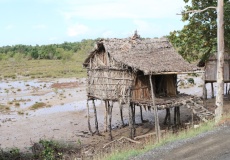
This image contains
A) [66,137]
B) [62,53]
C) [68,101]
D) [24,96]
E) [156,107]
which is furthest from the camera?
[62,53]

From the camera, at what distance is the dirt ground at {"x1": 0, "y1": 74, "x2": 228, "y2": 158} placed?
22.9 meters

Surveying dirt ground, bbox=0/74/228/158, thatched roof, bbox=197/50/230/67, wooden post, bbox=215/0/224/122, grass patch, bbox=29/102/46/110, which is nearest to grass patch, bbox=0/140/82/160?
dirt ground, bbox=0/74/228/158

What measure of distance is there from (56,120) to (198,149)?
19374mm

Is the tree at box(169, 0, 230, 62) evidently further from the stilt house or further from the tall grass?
the tall grass

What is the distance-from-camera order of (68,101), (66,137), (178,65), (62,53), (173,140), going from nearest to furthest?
(173,140) → (178,65) → (66,137) → (68,101) → (62,53)

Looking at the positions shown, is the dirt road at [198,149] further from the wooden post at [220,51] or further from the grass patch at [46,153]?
the grass patch at [46,153]

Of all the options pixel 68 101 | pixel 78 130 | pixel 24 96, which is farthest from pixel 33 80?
pixel 78 130

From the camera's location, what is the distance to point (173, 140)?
13.2 metres

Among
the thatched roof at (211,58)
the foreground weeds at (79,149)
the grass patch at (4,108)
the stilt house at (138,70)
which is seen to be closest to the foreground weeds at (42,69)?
the grass patch at (4,108)

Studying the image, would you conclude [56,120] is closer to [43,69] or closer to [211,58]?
[211,58]

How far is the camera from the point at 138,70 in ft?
64.4

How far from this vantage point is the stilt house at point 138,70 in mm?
19859

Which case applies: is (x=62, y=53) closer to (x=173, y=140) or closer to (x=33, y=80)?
(x=33, y=80)

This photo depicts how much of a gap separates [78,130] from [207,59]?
1148 centimetres
